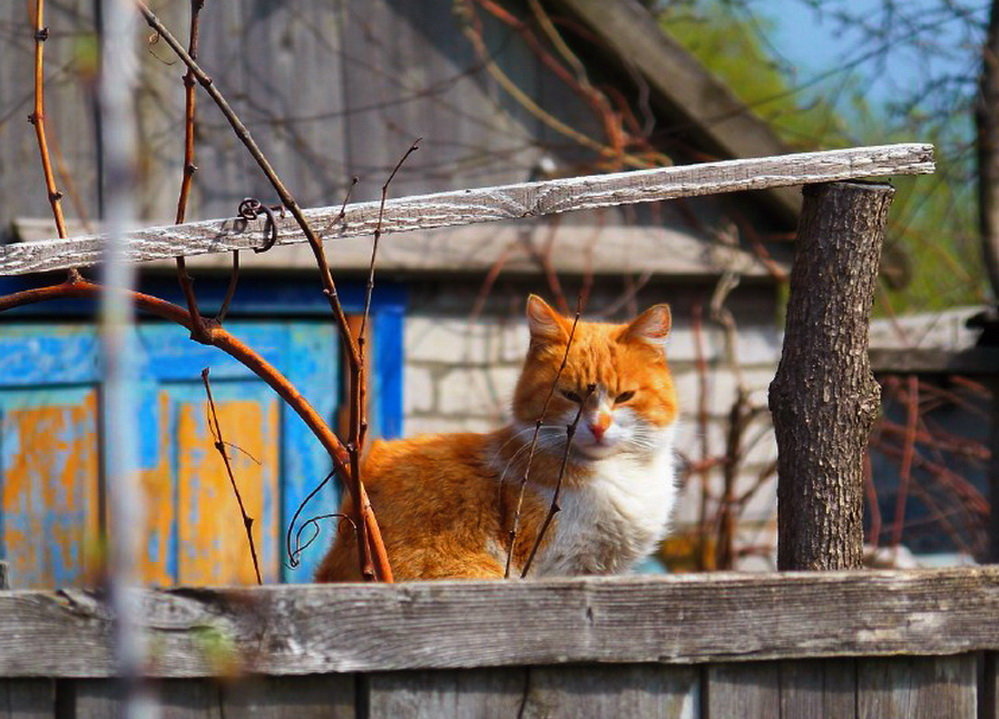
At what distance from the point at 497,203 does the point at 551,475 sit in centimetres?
95

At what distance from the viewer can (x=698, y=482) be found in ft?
21.5

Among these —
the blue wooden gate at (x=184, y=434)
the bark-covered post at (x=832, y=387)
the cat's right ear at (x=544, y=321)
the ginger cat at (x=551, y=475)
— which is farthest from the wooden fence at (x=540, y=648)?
the blue wooden gate at (x=184, y=434)

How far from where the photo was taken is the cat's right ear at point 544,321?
3354 mm

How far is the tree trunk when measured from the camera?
607 cm

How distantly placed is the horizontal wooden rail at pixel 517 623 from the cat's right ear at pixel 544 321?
58.3 inches

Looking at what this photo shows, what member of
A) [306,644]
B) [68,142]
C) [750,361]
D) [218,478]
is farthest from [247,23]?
[306,644]

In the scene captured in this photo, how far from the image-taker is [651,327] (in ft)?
11.4

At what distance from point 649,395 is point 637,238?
117 inches

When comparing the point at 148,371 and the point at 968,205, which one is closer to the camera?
the point at 148,371

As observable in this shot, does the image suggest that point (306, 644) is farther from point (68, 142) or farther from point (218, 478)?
point (68, 142)

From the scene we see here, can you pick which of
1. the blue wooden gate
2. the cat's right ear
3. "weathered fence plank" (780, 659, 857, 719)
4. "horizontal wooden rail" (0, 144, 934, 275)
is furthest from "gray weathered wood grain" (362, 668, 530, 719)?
the blue wooden gate

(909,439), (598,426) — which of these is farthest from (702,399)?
(598,426)

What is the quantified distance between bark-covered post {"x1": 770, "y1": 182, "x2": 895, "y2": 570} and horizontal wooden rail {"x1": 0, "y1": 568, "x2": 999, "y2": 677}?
501mm

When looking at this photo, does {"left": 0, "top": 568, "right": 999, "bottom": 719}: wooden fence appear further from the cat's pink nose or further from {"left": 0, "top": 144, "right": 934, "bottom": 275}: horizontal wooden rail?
the cat's pink nose
